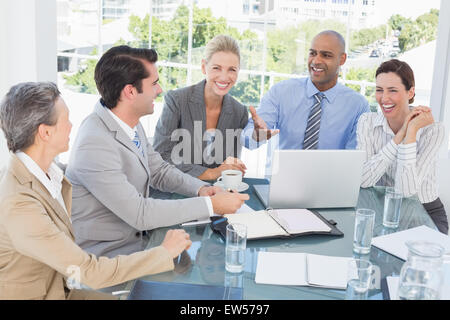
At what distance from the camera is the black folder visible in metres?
1.26

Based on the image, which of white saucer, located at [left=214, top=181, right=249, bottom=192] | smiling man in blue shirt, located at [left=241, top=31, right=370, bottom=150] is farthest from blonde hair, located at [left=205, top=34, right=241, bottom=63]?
white saucer, located at [left=214, top=181, right=249, bottom=192]

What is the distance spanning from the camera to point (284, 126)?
10.6 ft

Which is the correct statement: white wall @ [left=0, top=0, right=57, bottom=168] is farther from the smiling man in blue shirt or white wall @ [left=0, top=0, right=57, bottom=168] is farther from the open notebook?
the open notebook

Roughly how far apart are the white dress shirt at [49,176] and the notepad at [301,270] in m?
0.69

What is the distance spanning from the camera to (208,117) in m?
2.92

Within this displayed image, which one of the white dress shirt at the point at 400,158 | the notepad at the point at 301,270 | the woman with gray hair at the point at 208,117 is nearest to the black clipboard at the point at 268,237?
the notepad at the point at 301,270

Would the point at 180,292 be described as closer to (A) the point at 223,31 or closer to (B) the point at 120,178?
(B) the point at 120,178

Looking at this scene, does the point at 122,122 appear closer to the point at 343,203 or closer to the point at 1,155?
the point at 343,203

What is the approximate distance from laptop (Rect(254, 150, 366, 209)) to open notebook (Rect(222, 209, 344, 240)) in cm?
7

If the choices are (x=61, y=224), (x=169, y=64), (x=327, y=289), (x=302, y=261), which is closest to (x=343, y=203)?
(x=302, y=261)

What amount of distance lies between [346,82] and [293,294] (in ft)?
15.9

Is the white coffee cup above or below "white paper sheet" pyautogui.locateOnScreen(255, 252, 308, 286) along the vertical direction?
above

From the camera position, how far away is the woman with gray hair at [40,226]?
128cm
